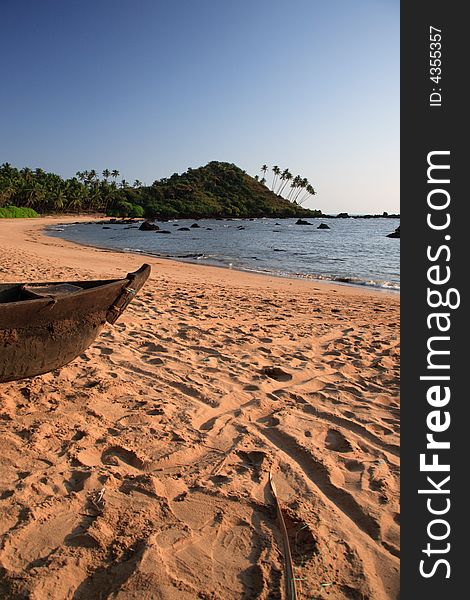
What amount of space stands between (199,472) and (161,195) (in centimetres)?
11132

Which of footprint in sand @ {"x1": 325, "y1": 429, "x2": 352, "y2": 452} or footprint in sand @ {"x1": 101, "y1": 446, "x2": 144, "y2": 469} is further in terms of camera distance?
footprint in sand @ {"x1": 325, "y1": 429, "x2": 352, "y2": 452}

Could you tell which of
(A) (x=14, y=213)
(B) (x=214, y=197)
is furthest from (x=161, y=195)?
(A) (x=14, y=213)

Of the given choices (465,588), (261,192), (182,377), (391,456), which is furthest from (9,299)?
(261,192)

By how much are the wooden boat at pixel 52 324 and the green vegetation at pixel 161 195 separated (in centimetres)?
7008

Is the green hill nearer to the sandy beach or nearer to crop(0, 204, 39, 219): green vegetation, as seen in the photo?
crop(0, 204, 39, 219): green vegetation

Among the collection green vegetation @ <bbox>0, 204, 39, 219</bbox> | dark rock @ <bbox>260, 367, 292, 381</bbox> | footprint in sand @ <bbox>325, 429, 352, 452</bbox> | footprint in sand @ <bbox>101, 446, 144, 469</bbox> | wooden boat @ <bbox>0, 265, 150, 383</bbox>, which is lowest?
footprint in sand @ <bbox>325, 429, 352, 452</bbox>

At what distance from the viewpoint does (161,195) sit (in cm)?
10894

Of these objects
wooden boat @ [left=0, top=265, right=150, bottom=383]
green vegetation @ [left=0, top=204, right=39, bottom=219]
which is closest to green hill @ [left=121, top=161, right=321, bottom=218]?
green vegetation @ [left=0, top=204, right=39, bottom=219]

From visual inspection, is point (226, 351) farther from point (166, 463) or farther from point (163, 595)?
point (163, 595)

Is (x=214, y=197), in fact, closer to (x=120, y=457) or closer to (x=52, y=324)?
(x=52, y=324)

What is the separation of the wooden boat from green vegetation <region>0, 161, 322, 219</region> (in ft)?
230

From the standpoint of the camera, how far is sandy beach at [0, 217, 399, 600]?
2.02 meters

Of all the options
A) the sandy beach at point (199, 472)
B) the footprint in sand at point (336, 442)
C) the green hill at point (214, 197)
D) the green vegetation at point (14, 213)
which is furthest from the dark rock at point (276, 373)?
the green hill at point (214, 197)

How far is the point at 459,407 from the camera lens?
2.51 meters
